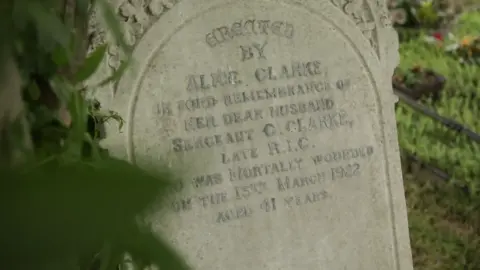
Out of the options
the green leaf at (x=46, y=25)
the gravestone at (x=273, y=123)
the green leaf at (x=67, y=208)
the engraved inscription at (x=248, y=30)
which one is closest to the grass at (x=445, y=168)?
the gravestone at (x=273, y=123)

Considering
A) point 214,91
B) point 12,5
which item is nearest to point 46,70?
point 12,5

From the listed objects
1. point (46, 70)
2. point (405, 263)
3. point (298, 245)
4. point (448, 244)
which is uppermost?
point (46, 70)

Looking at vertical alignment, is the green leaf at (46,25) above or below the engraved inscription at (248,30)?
below

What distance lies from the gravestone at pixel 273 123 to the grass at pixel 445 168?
600mm

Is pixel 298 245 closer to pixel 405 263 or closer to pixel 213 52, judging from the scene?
pixel 405 263

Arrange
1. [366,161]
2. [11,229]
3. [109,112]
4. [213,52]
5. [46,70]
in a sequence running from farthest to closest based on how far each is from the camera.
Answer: [366,161], [213,52], [109,112], [46,70], [11,229]

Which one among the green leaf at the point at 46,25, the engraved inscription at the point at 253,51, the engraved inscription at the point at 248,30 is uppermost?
the engraved inscription at the point at 248,30

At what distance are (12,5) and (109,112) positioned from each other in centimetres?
108

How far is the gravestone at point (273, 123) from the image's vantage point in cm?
138

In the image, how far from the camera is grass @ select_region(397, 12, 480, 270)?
2.16 meters

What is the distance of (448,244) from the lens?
85.6 inches

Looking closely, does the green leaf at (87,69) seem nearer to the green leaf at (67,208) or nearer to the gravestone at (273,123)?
the green leaf at (67,208)

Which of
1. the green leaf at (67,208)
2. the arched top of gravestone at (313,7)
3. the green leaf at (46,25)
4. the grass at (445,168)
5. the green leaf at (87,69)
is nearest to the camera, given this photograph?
the green leaf at (67,208)

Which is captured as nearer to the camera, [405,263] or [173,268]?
[173,268]
